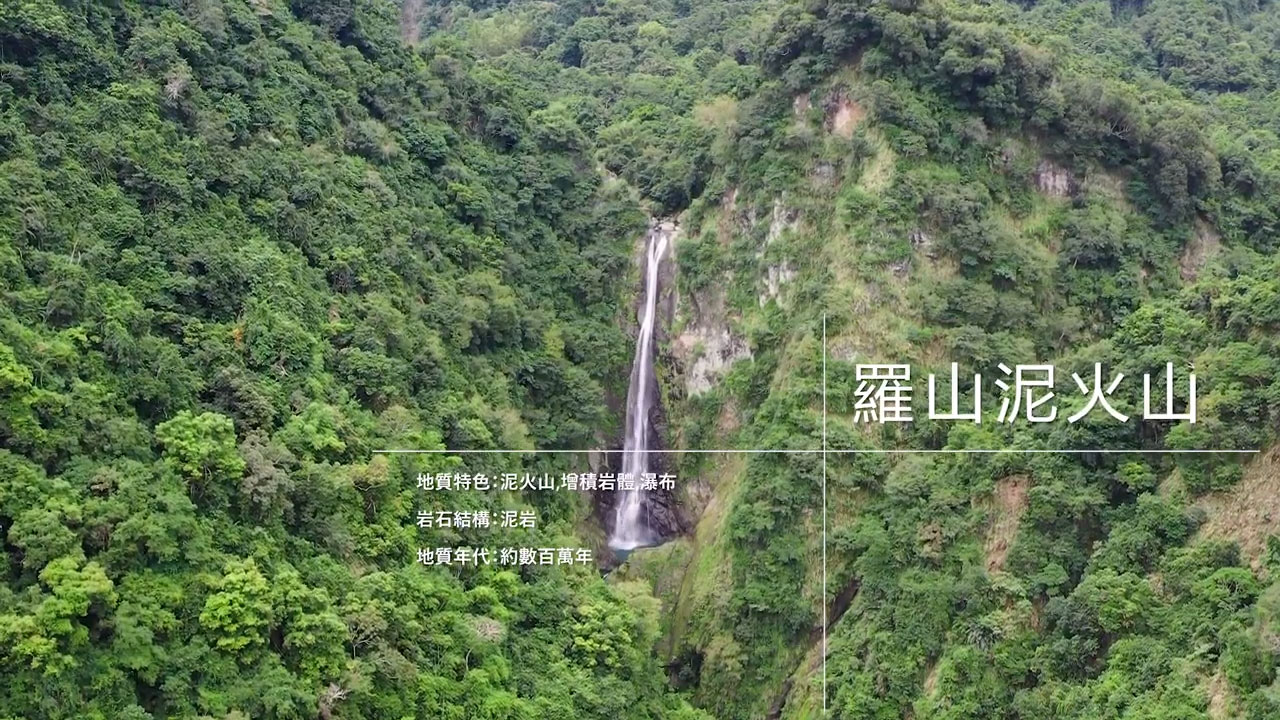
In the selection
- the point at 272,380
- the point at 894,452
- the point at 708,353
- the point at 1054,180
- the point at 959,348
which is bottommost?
the point at 894,452

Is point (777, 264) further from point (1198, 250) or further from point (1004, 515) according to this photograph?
point (1198, 250)

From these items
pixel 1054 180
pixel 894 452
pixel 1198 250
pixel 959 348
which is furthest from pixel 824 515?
pixel 1198 250

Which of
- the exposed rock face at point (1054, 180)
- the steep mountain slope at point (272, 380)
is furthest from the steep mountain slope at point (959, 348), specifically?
the steep mountain slope at point (272, 380)

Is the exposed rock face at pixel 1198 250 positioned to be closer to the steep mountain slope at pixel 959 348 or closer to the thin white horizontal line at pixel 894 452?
the steep mountain slope at pixel 959 348

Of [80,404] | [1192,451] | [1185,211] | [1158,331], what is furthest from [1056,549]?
[80,404]

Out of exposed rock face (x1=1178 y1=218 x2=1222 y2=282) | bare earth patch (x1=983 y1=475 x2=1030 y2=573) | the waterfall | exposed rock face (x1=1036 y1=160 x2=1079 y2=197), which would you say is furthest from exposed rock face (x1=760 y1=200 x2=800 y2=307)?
exposed rock face (x1=1178 y1=218 x2=1222 y2=282)

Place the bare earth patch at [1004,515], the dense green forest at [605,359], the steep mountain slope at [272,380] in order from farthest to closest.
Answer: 1. the bare earth patch at [1004,515]
2. the dense green forest at [605,359]
3. the steep mountain slope at [272,380]

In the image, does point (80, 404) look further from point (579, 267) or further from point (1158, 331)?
point (1158, 331)
